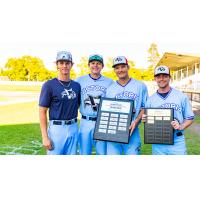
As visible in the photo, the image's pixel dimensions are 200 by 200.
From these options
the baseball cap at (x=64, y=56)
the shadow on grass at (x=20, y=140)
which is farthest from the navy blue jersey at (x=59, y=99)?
the shadow on grass at (x=20, y=140)

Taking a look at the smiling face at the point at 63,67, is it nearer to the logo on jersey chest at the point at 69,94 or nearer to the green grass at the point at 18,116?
the logo on jersey chest at the point at 69,94

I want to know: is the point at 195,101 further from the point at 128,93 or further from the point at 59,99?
the point at 59,99

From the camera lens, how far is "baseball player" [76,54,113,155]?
2586 mm

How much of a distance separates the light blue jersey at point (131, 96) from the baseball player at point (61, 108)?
28 cm

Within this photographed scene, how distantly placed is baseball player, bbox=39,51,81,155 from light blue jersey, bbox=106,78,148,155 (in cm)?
28

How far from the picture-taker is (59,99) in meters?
2.28

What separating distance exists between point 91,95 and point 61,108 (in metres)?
0.36

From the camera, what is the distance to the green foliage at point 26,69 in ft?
138

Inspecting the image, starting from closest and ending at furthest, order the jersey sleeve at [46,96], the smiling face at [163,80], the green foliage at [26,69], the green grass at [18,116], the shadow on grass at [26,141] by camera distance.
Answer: the jersey sleeve at [46,96] → the smiling face at [163,80] → the shadow on grass at [26,141] → the green grass at [18,116] → the green foliage at [26,69]

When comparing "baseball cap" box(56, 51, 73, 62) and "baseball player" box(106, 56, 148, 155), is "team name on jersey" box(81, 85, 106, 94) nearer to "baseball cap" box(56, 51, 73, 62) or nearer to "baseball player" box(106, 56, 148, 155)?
"baseball player" box(106, 56, 148, 155)

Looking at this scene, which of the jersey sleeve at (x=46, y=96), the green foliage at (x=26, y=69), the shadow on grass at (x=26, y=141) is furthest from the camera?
the green foliage at (x=26, y=69)

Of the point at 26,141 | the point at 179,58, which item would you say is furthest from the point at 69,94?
the point at 179,58
